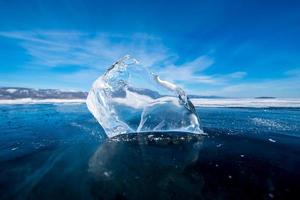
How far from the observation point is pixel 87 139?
34.0 ft

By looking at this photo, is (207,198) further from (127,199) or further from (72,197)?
(72,197)

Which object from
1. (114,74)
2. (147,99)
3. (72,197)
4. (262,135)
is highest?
(114,74)

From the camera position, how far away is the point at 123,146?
29.8ft

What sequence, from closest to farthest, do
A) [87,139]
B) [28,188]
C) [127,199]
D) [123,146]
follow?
[127,199], [28,188], [123,146], [87,139]

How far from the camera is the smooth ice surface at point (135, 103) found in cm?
1152

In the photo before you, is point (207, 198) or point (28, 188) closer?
point (207, 198)

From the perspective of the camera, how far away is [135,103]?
12.4 meters

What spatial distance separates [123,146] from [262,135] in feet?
21.2

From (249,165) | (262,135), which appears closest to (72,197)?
(249,165)

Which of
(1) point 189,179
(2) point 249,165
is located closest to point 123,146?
(1) point 189,179

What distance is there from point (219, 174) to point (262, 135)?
591 cm

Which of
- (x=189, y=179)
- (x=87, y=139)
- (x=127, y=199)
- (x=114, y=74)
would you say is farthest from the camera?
(x=114, y=74)

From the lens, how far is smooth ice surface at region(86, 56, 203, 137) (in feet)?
37.8

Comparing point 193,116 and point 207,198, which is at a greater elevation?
point 193,116
